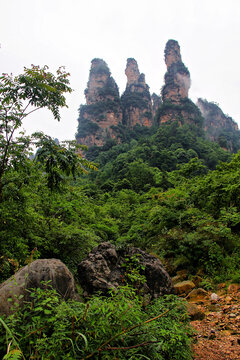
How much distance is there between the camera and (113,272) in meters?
4.10

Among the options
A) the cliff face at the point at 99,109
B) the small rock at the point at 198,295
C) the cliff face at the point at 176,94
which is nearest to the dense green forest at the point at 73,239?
the small rock at the point at 198,295

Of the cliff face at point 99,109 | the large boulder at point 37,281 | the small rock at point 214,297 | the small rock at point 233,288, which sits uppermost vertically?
the cliff face at point 99,109

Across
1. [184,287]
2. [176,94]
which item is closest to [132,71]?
[176,94]

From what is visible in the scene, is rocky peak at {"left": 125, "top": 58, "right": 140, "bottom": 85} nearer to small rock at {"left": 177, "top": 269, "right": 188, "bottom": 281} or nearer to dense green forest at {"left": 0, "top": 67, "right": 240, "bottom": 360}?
dense green forest at {"left": 0, "top": 67, "right": 240, "bottom": 360}

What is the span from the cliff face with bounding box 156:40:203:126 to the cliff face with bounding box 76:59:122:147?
12752 millimetres

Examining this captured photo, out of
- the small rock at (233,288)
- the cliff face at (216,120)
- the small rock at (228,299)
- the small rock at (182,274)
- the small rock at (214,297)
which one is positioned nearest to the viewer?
the small rock at (228,299)

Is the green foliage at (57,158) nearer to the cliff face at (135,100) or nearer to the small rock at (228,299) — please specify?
the small rock at (228,299)

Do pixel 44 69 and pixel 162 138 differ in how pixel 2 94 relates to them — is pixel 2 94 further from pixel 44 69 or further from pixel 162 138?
pixel 162 138

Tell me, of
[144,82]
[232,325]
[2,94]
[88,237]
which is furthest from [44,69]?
[144,82]

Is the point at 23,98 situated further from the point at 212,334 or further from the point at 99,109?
the point at 99,109

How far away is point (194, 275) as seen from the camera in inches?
226

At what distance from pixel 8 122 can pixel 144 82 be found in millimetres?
68417

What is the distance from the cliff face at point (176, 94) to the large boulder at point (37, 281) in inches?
1982

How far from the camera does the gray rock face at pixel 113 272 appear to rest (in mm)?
3741
